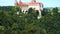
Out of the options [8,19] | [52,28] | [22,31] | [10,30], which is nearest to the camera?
[10,30]

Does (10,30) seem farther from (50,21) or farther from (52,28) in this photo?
(50,21)

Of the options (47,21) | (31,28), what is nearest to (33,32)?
(31,28)

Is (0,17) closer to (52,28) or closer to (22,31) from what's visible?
(22,31)

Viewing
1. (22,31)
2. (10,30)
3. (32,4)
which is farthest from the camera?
(32,4)

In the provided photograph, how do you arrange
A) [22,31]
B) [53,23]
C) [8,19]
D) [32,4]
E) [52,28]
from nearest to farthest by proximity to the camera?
[22,31]
[8,19]
[52,28]
[53,23]
[32,4]

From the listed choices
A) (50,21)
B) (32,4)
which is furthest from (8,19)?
(32,4)

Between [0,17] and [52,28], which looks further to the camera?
[52,28]

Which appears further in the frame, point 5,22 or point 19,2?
point 19,2

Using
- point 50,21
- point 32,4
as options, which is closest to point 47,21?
point 50,21
